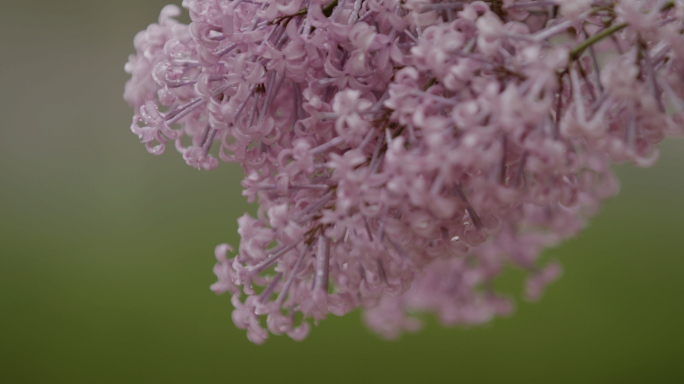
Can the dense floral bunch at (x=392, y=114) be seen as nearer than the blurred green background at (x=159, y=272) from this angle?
Yes

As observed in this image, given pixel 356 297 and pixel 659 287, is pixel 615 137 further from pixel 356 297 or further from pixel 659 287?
pixel 659 287

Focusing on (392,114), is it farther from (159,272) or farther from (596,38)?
(159,272)

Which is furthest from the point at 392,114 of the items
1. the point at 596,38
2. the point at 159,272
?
the point at 159,272

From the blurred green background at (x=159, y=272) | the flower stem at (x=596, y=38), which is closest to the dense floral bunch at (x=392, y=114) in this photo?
the flower stem at (x=596, y=38)

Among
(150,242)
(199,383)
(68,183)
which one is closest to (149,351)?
(199,383)

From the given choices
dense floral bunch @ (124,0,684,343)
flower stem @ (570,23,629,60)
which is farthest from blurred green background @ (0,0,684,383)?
flower stem @ (570,23,629,60)

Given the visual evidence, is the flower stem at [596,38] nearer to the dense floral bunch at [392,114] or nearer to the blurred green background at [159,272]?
the dense floral bunch at [392,114]
